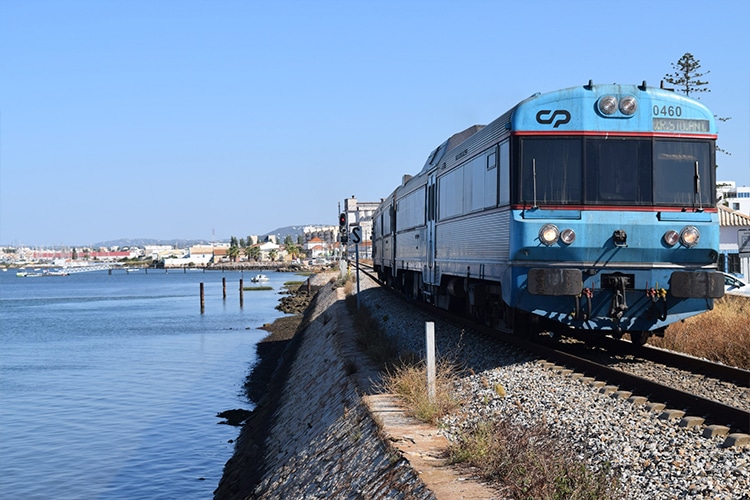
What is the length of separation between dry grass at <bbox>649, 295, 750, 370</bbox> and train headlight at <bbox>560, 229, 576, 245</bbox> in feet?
10.5

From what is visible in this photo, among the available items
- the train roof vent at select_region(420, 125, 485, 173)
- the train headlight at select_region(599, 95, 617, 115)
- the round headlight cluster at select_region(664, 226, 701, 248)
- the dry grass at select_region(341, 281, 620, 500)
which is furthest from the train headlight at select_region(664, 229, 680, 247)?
the train roof vent at select_region(420, 125, 485, 173)

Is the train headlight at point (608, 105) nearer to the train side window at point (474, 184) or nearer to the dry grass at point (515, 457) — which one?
the train side window at point (474, 184)

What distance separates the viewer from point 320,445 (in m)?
11.6

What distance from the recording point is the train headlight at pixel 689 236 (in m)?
12.1

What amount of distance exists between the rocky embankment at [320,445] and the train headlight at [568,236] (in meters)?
3.41

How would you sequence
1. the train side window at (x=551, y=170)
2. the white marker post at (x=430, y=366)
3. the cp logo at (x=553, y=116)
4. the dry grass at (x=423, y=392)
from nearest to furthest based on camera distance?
the dry grass at (x=423, y=392) → the white marker post at (x=430, y=366) → the train side window at (x=551, y=170) → the cp logo at (x=553, y=116)

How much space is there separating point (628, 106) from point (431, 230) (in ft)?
26.4

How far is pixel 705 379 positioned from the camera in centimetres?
1116

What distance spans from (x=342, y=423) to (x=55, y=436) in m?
13.9

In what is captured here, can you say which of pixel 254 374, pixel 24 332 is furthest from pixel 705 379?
pixel 24 332

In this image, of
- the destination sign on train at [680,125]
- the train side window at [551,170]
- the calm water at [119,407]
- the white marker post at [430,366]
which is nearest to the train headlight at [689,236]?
the destination sign on train at [680,125]

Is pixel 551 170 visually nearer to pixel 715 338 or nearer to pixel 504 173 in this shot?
pixel 504 173

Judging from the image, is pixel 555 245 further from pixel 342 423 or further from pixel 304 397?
pixel 304 397

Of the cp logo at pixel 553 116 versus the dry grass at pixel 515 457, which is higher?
the cp logo at pixel 553 116
